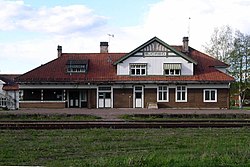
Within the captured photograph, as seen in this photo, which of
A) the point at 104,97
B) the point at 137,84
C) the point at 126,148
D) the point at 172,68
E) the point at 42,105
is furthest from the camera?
the point at 172,68

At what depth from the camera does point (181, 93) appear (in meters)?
45.2

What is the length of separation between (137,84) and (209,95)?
7604 mm

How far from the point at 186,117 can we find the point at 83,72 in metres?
19.7

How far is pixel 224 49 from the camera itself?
64562 millimetres

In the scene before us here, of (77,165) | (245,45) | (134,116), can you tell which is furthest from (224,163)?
(245,45)

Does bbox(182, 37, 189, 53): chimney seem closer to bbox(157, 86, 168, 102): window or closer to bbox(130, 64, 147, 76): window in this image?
bbox(130, 64, 147, 76): window

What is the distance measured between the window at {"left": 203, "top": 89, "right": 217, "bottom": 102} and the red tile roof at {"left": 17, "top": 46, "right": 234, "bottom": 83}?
123cm

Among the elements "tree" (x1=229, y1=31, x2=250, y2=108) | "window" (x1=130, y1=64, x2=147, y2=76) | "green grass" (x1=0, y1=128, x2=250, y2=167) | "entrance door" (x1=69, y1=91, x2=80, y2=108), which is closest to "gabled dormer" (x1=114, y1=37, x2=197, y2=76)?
"window" (x1=130, y1=64, x2=147, y2=76)

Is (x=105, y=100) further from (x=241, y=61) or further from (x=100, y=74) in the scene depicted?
(x=241, y=61)

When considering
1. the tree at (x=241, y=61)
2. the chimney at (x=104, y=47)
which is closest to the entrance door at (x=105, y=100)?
the chimney at (x=104, y=47)

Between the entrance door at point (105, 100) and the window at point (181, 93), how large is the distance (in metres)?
7.14

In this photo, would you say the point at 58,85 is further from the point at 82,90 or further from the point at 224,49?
the point at 224,49

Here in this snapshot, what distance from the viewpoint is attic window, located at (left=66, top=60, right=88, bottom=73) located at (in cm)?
4709

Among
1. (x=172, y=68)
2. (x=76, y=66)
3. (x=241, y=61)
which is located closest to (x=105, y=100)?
(x=76, y=66)
